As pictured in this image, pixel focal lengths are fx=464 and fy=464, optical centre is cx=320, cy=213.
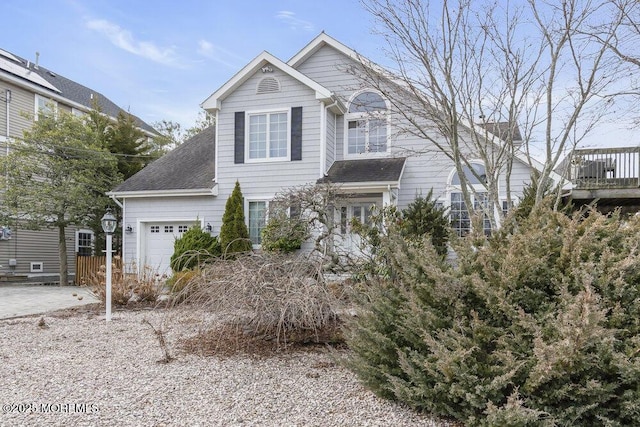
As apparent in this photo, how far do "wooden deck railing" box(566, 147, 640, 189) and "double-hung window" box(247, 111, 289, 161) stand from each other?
7.61 metres

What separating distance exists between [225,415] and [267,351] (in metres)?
1.80

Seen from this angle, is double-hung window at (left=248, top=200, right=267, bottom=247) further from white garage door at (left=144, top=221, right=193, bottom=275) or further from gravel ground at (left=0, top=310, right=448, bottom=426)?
gravel ground at (left=0, top=310, right=448, bottom=426)

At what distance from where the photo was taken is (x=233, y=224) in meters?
12.7

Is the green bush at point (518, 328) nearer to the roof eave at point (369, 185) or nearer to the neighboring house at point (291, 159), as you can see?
the roof eave at point (369, 185)

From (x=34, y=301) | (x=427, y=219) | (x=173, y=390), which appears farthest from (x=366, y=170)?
(x=173, y=390)

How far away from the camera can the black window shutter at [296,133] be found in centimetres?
1292

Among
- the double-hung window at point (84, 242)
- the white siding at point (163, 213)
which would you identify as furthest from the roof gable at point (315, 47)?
the double-hung window at point (84, 242)

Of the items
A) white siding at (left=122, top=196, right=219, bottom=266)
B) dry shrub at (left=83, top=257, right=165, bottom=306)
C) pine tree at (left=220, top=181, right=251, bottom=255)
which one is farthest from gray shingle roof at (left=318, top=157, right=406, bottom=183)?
dry shrub at (left=83, top=257, right=165, bottom=306)

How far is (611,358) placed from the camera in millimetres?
2857

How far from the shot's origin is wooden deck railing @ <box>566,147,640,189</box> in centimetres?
1188

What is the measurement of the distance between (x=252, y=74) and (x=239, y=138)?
6.08 feet

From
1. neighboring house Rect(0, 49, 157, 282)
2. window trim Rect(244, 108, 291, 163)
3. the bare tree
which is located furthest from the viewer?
neighboring house Rect(0, 49, 157, 282)

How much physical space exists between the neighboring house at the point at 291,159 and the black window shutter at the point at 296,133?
28 millimetres

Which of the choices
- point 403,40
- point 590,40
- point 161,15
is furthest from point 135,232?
point 590,40
